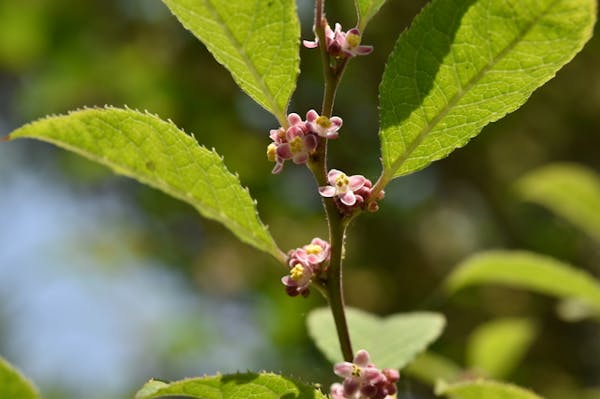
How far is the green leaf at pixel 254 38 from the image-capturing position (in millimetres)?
1105

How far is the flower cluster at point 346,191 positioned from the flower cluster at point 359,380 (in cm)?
22

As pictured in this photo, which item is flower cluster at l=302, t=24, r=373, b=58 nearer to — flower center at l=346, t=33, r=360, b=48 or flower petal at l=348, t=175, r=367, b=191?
flower center at l=346, t=33, r=360, b=48

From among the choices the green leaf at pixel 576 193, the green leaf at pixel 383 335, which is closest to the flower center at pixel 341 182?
the green leaf at pixel 383 335

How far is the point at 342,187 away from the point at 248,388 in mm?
317

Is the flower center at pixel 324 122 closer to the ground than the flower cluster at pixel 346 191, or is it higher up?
higher up

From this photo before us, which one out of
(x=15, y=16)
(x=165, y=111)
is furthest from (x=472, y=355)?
(x=15, y=16)

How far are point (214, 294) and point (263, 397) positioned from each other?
417cm

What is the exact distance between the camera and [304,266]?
1160 millimetres

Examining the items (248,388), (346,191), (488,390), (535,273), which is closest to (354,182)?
(346,191)

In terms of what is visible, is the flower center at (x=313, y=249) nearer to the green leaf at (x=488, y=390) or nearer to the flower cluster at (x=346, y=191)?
the flower cluster at (x=346, y=191)

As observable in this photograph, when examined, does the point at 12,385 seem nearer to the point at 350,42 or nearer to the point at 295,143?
the point at 295,143

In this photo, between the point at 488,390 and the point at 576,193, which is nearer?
the point at 488,390

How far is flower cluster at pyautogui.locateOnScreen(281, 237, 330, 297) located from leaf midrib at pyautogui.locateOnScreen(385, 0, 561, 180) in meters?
0.16

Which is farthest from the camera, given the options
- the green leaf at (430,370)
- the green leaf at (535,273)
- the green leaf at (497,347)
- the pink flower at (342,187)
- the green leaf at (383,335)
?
the green leaf at (497,347)
